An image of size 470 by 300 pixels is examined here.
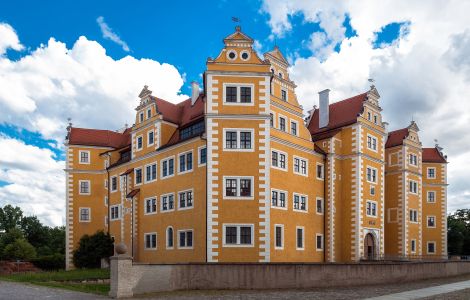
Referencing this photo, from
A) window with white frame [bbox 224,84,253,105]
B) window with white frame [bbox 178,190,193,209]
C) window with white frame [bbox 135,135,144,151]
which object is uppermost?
window with white frame [bbox 224,84,253,105]

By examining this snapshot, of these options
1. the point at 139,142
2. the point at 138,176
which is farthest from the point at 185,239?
the point at 139,142

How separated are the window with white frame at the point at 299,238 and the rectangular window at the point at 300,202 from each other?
62.1 inches

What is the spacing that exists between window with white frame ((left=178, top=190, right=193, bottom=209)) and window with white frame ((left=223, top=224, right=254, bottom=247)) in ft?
14.0

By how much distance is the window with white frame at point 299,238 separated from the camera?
121ft

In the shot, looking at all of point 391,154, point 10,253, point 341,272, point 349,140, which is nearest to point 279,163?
point 349,140

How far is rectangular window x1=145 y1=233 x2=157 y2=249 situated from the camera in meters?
39.8

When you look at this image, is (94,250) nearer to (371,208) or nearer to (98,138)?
(98,138)

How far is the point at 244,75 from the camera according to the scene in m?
33.7

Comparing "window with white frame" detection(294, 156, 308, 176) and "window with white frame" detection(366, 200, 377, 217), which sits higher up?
"window with white frame" detection(294, 156, 308, 176)

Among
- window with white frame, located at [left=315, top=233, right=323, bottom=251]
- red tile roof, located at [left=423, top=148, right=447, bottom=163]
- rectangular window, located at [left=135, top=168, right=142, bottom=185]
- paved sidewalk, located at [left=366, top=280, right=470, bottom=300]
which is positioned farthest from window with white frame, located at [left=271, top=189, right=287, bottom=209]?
red tile roof, located at [left=423, top=148, right=447, bottom=163]

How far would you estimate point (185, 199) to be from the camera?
117ft

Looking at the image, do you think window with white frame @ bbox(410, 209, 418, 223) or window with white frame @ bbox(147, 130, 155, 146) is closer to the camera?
window with white frame @ bbox(147, 130, 155, 146)

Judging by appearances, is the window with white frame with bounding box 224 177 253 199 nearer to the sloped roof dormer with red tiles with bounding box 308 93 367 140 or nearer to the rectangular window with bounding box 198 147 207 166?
the rectangular window with bounding box 198 147 207 166

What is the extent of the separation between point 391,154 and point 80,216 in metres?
34.9
